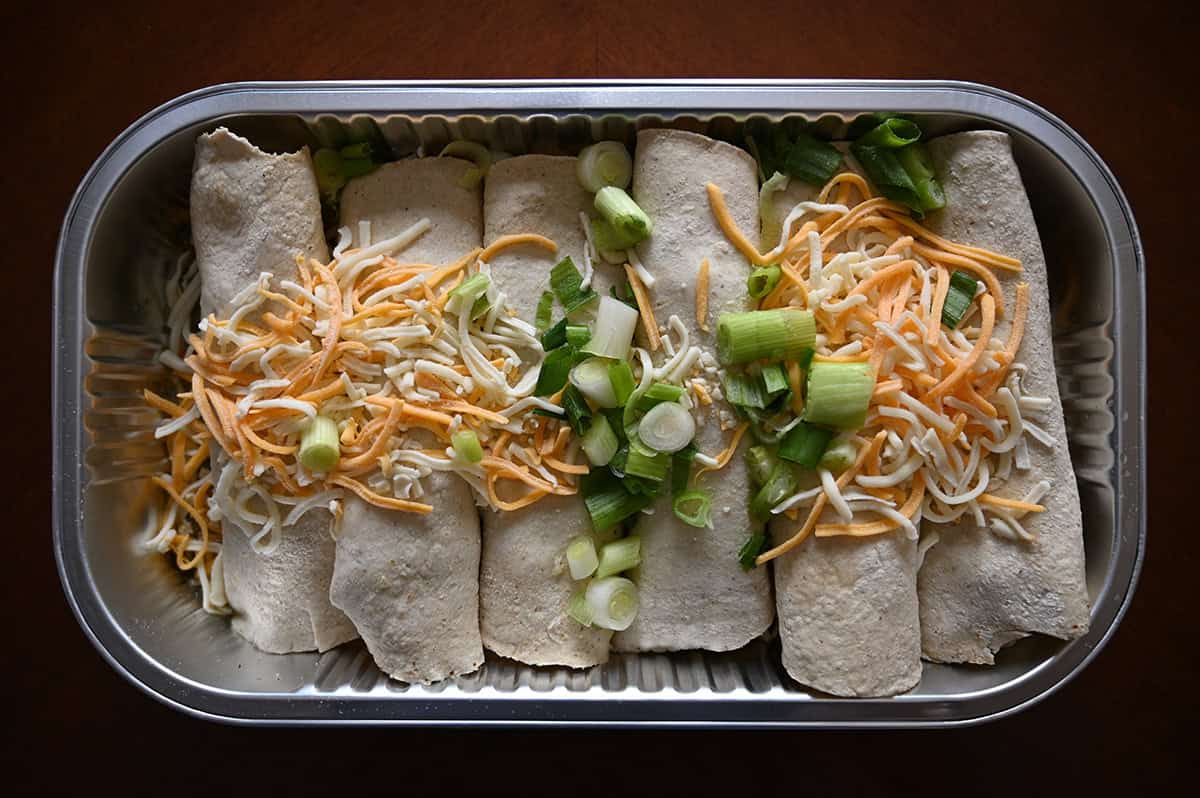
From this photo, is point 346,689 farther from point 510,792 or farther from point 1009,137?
point 1009,137

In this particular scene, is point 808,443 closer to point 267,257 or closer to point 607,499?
point 607,499

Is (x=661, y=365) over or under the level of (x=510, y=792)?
over

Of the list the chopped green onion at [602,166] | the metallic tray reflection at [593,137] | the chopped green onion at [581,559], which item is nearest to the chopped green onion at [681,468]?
the chopped green onion at [581,559]

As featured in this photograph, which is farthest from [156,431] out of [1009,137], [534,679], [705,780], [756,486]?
[1009,137]

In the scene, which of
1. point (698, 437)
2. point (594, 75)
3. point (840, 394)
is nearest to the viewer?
point (840, 394)

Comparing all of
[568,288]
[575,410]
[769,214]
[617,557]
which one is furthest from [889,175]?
[617,557]
